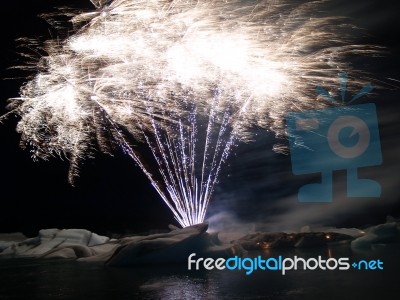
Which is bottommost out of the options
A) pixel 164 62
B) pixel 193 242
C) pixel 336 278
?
pixel 336 278

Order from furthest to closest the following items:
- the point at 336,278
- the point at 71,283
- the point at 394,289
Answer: the point at 71,283 < the point at 336,278 < the point at 394,289

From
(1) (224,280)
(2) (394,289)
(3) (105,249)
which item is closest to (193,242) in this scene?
(1) (224,280)

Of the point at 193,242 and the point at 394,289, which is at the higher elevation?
the point at 193,242

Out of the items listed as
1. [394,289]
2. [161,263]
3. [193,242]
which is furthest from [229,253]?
[394,289]

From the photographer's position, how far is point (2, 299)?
12.2m

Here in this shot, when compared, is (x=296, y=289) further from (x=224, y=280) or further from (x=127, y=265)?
(x=127, y=265)

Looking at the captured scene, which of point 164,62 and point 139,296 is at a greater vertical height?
point 164,62

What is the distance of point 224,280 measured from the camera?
1367 cm

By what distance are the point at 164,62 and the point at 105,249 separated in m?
26.1

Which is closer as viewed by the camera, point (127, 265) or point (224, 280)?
point (224, 280)

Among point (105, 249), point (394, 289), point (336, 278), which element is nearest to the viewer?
point (394, 289)

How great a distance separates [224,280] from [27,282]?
908 centimetres

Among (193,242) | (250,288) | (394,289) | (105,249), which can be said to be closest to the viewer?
(394,289)

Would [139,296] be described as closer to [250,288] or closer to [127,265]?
[250,288]
